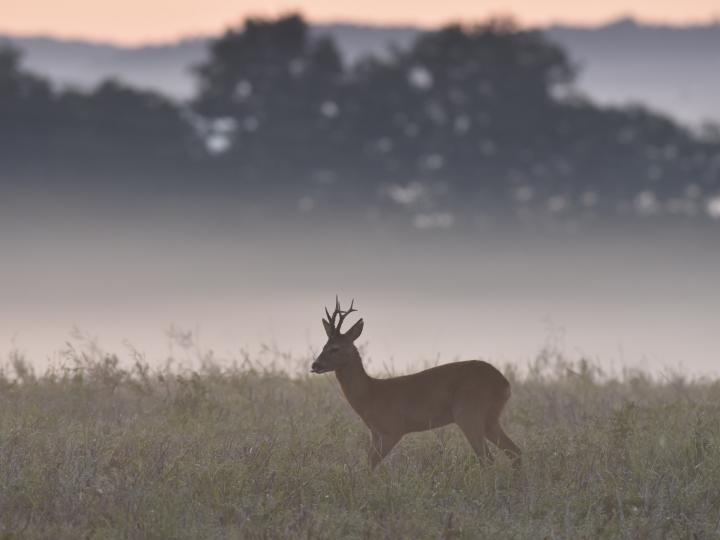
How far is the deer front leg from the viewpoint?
10797 millimetres

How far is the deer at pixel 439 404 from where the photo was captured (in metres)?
10.7

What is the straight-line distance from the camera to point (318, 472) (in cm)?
1033

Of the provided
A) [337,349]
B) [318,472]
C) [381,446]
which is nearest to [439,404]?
[381,446]

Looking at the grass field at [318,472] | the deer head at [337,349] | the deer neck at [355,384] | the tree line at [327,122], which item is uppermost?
the tree line at [327,122]

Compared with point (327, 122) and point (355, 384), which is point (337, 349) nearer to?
point (355, 384)

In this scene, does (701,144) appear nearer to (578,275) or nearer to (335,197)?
(578,275)

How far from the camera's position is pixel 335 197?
47.6 meters

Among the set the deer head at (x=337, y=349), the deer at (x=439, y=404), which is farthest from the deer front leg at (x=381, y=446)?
the deer head at (x=337, y=349)

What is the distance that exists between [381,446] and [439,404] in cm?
56

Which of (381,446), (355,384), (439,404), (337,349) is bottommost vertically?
(381,446)

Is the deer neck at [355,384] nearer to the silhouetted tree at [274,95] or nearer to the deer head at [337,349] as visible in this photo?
the deer head at [337,349]

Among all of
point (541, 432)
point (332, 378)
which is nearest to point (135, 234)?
point (332, 378)

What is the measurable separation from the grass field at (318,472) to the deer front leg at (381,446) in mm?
171

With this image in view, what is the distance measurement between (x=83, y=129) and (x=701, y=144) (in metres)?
23.8
